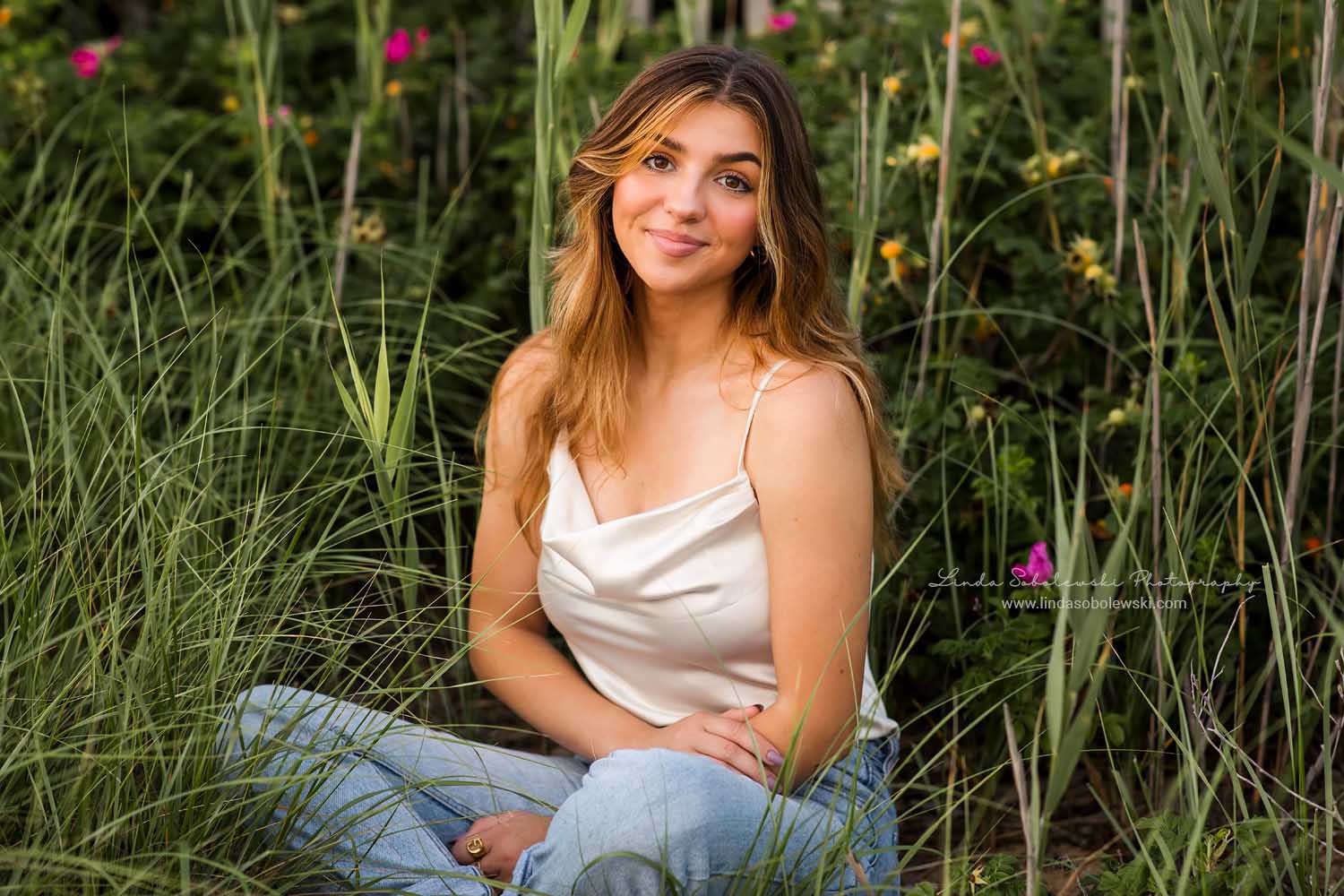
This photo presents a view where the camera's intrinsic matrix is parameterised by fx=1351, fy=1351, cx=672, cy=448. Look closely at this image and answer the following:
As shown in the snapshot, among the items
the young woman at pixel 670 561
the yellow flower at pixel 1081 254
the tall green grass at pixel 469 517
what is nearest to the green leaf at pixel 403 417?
the tall green grass at pixel 469 517

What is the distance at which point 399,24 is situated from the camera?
3.74m

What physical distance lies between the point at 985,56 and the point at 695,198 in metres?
1.24

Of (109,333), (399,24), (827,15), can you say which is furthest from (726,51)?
(399,24)

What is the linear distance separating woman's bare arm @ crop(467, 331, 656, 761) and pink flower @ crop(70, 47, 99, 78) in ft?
5.42

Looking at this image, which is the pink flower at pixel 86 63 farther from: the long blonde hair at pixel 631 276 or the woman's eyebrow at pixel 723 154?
the woman's eyebrow at pixel 723 154

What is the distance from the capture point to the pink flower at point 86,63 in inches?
117

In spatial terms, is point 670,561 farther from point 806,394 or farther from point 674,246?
point 674,246

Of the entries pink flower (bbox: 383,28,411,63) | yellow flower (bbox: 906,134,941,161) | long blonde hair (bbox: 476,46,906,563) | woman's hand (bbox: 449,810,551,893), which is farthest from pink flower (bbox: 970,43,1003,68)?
woman's hand (bbox: 449,810,551,893)

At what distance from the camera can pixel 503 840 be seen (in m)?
1.59

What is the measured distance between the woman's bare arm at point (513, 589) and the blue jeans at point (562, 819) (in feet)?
0.56

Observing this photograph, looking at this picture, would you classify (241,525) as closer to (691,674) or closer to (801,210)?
(691,674)

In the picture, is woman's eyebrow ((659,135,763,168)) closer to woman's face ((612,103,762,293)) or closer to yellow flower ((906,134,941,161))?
woman's face ((612,103,762,293))

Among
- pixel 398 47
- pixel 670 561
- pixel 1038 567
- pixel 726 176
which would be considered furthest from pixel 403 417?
pixel 398 47

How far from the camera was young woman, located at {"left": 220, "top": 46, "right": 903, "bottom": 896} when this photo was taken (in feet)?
4.87
